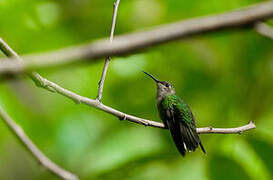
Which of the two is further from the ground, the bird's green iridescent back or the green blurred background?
the green blurred background

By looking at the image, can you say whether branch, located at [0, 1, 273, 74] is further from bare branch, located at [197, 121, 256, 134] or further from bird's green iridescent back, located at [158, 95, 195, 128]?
bird's green iridescent back, located at [158, 95, 195, 128]

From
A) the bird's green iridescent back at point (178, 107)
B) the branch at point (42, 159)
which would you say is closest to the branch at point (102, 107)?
the branch at point (42, 159)

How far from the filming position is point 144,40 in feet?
1.08

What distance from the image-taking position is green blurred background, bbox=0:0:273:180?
115 centimetres

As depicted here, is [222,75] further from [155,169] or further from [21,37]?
[21,37]

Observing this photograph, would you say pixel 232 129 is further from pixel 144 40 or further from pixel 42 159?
pixel 144 40

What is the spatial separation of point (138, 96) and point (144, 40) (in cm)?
111

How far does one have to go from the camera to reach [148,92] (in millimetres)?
1588

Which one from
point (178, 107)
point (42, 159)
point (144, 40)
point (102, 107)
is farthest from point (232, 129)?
point (178, 107)

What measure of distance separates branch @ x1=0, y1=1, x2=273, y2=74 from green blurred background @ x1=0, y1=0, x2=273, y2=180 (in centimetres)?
74

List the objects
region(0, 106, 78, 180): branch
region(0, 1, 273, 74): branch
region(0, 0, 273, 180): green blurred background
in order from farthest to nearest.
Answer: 1. region(0, 0, 273, 180): green blurred background
2. region(0, 106, 78, 180): branch
3. region(0, 1, 273, 74): branch

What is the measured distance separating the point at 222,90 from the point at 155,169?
13.8 inches

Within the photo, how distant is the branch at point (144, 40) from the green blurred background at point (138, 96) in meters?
0.74

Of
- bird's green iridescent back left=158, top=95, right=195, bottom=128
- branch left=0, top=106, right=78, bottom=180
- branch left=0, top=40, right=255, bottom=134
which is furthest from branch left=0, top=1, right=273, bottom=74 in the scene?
bird's green iridescent back left=158, top=95, right=195, bottom=128
